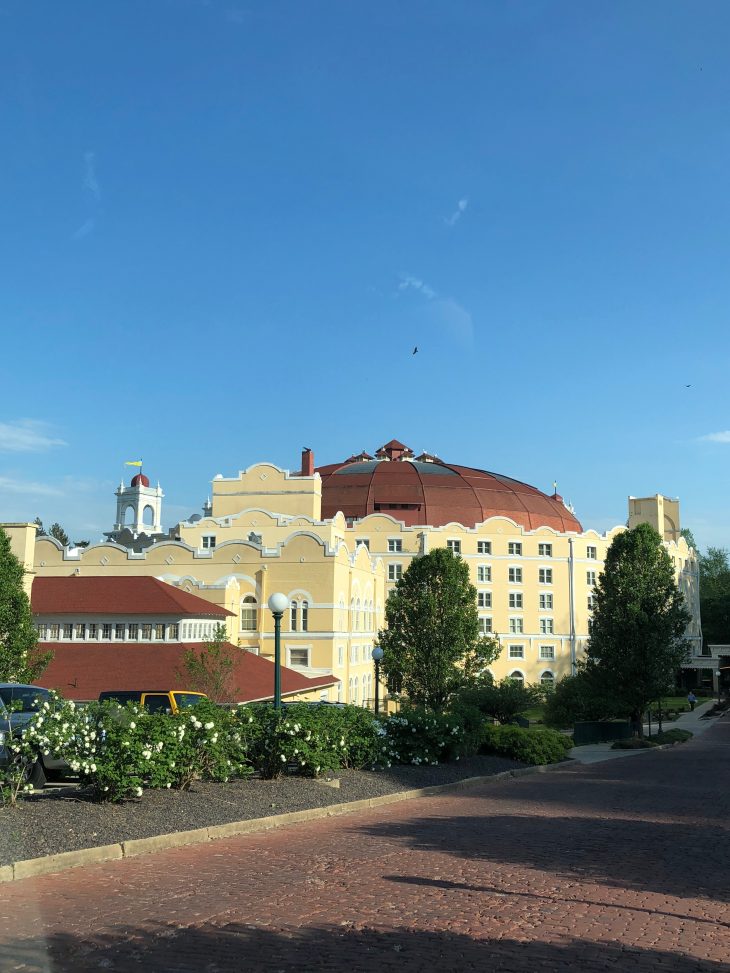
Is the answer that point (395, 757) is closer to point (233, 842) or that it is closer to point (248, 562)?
point (233, 842)

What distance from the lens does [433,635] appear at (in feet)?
154

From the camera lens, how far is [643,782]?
2244 cm

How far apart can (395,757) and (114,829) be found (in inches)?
393

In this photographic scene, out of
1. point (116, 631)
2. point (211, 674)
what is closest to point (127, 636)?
point (116, 631)

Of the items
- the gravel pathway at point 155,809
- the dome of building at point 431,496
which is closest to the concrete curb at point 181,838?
the gravel pathway at point 155,809

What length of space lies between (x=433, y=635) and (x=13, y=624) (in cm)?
2578

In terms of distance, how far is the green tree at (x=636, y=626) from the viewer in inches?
1670

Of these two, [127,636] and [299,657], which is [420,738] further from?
[299,657]

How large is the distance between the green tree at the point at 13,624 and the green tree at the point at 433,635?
23945 millimetres

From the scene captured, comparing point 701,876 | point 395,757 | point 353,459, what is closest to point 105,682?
point 395,757

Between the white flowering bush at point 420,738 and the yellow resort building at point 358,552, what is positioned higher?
the yellow resort building at point 358,552

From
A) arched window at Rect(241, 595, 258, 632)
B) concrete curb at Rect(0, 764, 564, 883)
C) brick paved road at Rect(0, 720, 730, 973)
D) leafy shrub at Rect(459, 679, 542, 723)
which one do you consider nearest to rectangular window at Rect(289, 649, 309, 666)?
arched window at Rect(241, 595, 258, 632)

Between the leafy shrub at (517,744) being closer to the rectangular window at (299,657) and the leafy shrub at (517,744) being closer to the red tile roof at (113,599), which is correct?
the red tile roof at (113,599)

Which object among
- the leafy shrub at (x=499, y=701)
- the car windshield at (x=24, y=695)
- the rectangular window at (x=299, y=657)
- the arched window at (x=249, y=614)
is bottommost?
the leafy shrub at (x=499, y=701)
